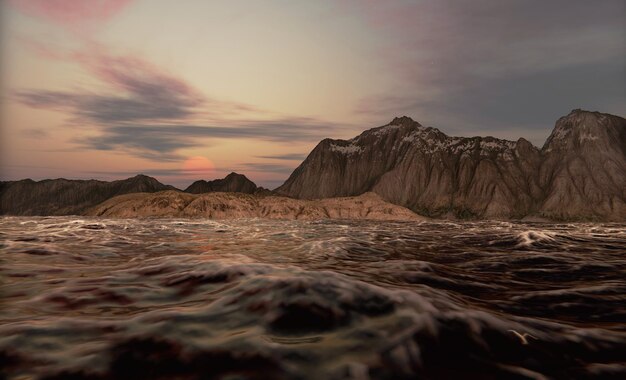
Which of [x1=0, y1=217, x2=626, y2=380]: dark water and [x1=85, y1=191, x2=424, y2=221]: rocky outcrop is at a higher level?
[x1=0, y1=217, x2=626, y2=380]: dark water

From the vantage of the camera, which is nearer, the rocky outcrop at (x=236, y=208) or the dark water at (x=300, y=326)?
the dark water at (x=300, y=326)

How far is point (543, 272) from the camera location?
1342cm

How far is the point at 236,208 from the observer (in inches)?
6634

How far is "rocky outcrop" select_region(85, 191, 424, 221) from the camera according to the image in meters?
162

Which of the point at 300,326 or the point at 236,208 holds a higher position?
the point at 300,326

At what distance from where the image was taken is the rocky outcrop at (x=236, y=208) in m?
162

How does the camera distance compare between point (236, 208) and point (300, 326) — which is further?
point (236, 208)

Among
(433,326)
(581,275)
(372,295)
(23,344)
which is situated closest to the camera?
(23,344)

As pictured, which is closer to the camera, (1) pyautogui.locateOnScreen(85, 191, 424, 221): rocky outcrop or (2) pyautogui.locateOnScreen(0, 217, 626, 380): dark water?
(2) pyautogui.locateOnScreen(0, 217, 626, 380): dark water

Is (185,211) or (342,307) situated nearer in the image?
(342,307)

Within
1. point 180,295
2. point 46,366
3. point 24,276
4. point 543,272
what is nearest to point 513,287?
point 543,272

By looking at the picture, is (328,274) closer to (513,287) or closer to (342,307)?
(342,307)

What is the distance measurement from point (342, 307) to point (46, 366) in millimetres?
4655

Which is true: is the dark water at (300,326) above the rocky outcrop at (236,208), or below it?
above
